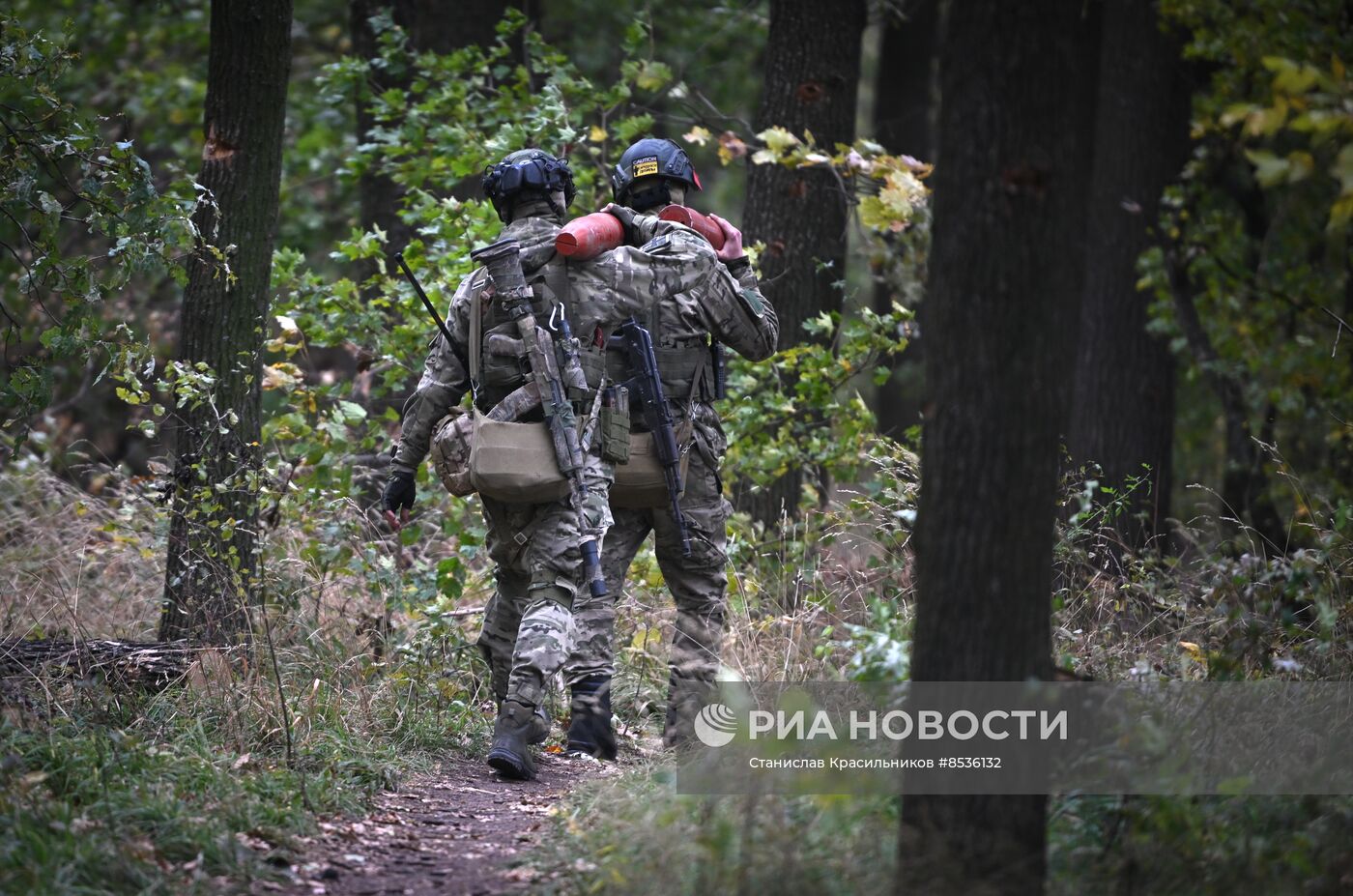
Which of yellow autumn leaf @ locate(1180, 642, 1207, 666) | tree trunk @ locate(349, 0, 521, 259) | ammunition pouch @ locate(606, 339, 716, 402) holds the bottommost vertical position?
yellow autumn leaf @ locate(1180, 642, 1207, 666)

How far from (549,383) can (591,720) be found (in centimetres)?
144

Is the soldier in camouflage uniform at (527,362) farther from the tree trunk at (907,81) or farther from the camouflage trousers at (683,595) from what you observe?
the tree trunk at (907,81)

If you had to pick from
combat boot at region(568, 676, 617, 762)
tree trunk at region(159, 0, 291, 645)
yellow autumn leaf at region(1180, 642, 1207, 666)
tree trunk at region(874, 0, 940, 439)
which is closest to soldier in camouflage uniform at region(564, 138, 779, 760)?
combat boot at region(568, 676, 617, 762)

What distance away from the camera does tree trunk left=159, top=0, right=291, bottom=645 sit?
563 cm

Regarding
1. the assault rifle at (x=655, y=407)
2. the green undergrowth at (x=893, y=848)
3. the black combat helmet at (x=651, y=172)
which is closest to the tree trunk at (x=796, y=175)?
the black combat helmet at (x=651, y=172)

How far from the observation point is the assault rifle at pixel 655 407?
545 cm

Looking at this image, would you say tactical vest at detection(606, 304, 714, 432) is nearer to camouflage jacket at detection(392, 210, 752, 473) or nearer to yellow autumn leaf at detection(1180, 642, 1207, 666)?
camouflage jacket at detection(392, 210, 752, 473)

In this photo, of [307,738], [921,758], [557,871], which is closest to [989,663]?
[921,758]

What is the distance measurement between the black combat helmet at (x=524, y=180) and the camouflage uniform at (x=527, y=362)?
6 centimetres

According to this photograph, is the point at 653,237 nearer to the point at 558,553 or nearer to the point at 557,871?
the point at 558,553

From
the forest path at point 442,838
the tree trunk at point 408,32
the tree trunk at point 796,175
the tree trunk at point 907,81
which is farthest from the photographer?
the tree trunk at point 907,81

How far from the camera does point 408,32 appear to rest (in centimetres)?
952

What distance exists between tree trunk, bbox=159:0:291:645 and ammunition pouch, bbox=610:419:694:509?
1643mm

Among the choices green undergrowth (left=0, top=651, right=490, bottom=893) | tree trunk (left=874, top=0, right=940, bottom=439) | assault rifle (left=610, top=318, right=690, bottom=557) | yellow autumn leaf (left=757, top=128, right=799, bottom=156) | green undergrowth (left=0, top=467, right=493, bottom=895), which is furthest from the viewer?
Answer: tree trunk (left=874, top=0, right=940, bottom=439)
